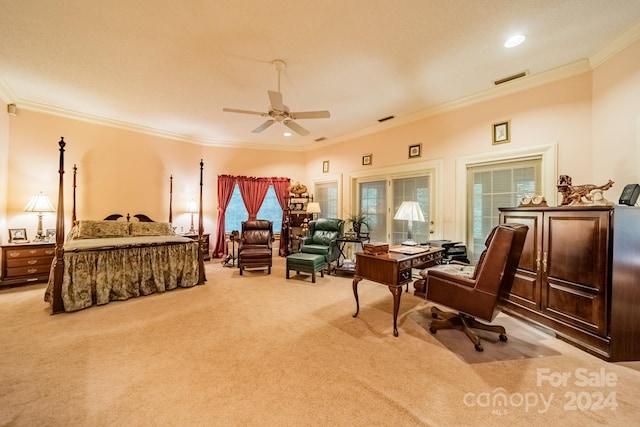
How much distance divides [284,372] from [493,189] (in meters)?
3.71

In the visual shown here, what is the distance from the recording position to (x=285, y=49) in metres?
2.65

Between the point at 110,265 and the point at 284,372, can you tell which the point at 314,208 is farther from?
the point at 284,372

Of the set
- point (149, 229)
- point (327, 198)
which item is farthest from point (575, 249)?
point (149, 229)

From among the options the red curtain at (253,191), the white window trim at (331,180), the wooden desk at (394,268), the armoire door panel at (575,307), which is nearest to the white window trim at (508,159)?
the armoire door panel at (575,307)

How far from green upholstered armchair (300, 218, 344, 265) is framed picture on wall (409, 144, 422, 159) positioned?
182 centimetres

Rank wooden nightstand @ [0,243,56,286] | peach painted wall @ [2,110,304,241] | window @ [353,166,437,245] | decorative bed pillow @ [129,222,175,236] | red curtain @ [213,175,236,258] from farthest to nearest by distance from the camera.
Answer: red curtain @ [213,175,236,258] < decorative bed pillow @ [129,222,175,236] < window @ [353,166,437,245] < peach painted wall @ [2,110,304,241] < wooden nightstand @ [0,243,56,286]

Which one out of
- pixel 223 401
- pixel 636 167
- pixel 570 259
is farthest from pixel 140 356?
pixel 636 167

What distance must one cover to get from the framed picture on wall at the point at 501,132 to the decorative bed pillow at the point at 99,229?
625cm

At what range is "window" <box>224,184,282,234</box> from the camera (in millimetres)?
6312

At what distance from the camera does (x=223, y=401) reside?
5.16 feet

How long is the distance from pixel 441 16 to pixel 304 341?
3247 mm

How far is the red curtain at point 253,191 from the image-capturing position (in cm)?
630

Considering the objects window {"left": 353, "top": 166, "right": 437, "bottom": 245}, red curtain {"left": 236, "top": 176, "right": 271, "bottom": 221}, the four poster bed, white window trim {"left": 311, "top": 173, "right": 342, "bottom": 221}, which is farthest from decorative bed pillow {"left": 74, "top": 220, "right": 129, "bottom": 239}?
window {"left": 353, "top": 166, "right": 437, "bottom": 245}

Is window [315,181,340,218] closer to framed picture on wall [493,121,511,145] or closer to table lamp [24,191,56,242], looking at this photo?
framed picture on wall [493,121,511,145]
